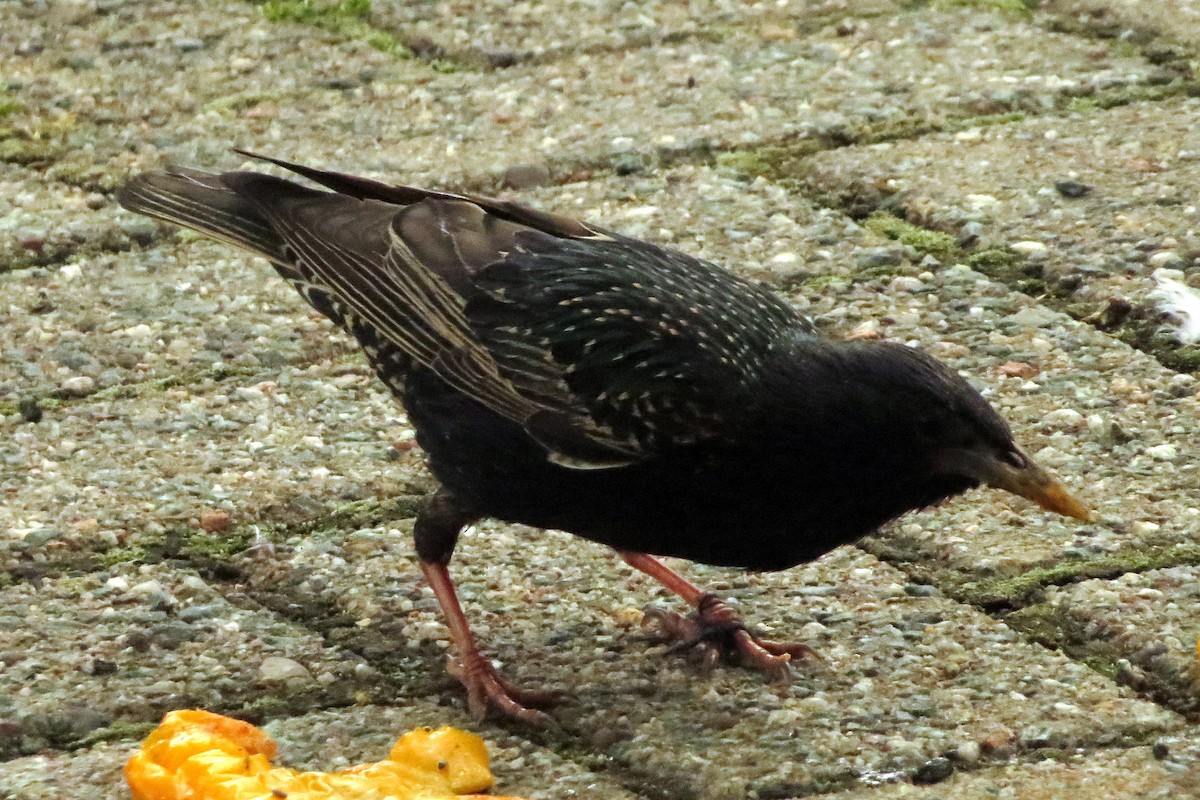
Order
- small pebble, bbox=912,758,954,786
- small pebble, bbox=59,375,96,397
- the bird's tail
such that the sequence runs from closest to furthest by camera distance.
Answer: small pebble, bbox=912,758,954,786 < the bird's tail < small pebble, bbox=59,375,96,397

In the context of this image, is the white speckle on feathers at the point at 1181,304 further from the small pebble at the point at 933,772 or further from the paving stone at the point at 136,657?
the paving stone at the point at 136,657

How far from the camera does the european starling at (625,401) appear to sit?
351cm

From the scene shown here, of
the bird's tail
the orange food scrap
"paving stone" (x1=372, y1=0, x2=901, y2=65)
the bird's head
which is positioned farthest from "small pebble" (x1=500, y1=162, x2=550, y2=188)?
the orange food scrap

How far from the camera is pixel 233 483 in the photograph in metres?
4.30

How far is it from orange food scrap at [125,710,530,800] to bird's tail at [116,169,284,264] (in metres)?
1.52

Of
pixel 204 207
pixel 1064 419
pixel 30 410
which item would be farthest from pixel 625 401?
pixel 30 410

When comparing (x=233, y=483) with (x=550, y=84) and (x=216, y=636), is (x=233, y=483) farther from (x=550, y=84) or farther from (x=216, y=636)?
(x=550, y=84)

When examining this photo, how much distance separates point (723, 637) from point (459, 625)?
47 centimetres

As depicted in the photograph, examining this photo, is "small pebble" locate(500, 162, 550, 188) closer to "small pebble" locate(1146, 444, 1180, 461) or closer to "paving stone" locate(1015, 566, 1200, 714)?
"small pebble" locate(1146, 444, 1180, 461)

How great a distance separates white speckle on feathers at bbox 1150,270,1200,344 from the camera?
470cm

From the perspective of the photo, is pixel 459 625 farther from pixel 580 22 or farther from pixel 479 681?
pixel 580 22

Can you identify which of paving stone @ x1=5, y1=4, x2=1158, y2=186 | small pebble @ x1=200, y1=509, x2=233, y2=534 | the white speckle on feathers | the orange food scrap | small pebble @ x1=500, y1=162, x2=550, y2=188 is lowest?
small pebble @ x1=200, y1=509, x2=233, y2=534

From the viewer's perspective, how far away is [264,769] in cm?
314

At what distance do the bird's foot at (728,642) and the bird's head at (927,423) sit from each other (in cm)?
41
